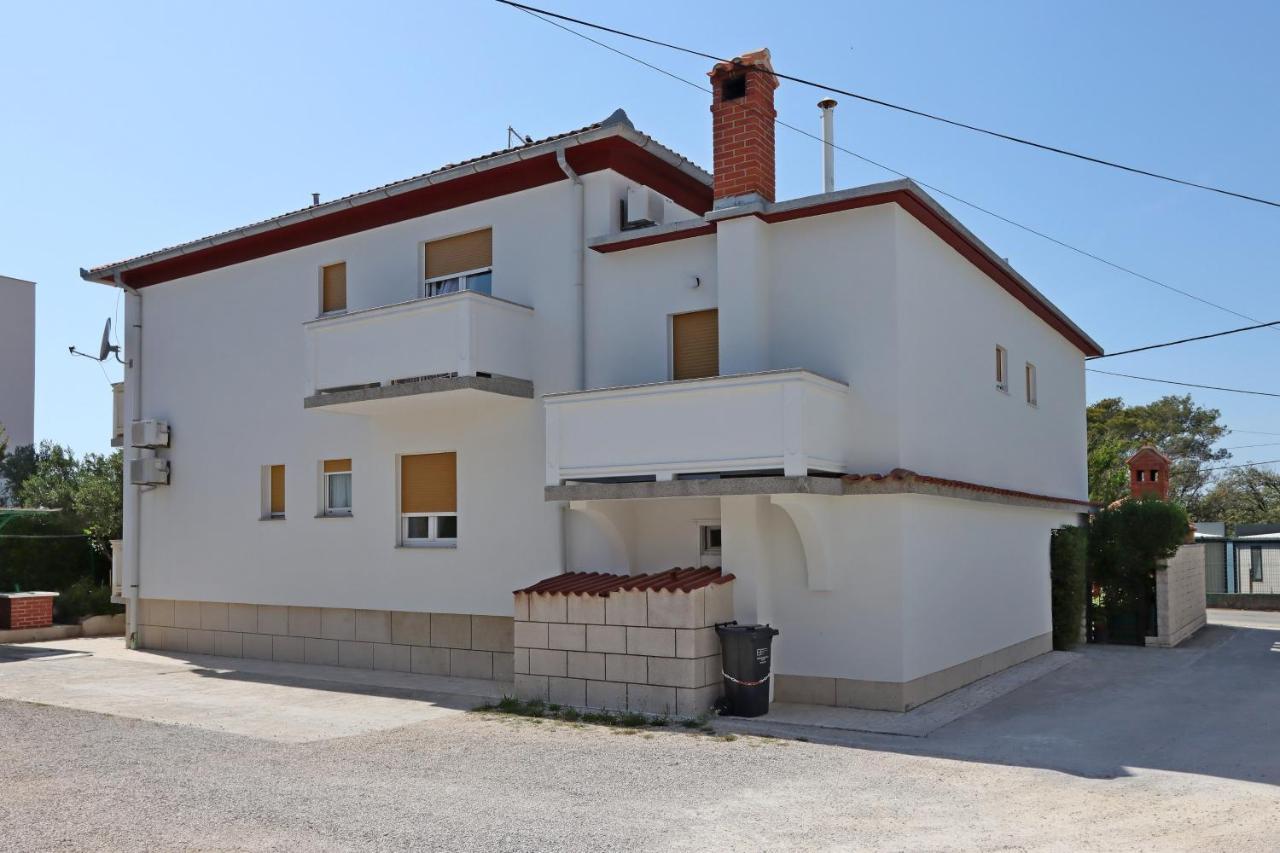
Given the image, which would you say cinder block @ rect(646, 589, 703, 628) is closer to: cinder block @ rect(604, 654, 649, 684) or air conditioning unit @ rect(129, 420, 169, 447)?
cinder block @ rect(604, 654, 649, 684)

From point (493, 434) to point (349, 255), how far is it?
398cm

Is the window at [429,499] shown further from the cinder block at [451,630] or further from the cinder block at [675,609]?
the cinder block at [675,609]

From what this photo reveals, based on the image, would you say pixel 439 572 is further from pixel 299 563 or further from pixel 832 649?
pixel 832 649

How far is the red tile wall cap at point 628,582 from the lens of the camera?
11391 mm

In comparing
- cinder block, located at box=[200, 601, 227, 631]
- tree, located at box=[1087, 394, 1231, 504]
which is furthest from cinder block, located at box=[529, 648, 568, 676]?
tree, located at box=[1087, 394, 1231, 504]

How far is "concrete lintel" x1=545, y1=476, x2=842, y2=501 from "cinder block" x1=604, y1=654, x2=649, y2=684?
5.67 ft

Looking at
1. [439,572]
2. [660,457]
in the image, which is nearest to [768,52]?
[660,457]

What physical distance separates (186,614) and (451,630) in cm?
602

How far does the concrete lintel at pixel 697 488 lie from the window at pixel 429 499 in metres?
2.65

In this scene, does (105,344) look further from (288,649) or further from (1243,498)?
(1243,498)

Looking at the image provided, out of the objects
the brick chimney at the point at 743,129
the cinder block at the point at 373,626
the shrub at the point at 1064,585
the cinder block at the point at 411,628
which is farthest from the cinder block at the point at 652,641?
the shrub at the point at 1064,585

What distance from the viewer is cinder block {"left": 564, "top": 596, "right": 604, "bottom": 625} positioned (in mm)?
11656

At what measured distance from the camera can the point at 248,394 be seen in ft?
55.7

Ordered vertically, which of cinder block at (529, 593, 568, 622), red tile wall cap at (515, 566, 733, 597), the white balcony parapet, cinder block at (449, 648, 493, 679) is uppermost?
the white balcony parapet
